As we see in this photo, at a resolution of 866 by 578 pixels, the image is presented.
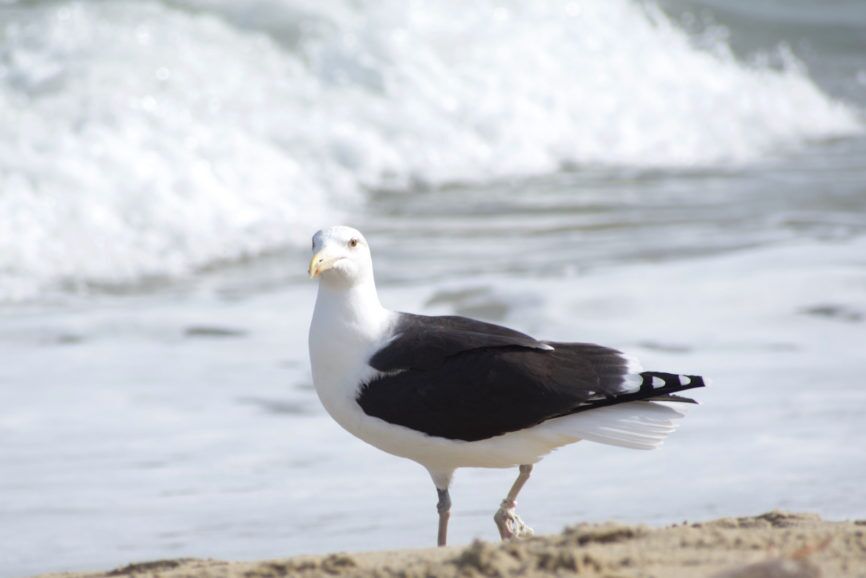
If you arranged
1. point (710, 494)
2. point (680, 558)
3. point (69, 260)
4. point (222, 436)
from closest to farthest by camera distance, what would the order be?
point (680, 558), point (710, 494), point (222, 436), point (69, 260)

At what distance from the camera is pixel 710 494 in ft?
15.3

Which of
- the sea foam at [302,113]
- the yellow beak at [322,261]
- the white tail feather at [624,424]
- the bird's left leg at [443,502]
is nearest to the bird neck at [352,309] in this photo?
the yellow beak at [322,261]

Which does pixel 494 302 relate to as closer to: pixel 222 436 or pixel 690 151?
pixel 222 436

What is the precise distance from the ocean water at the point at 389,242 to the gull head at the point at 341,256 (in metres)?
0.84

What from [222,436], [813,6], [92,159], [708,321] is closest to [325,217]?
[92,159]

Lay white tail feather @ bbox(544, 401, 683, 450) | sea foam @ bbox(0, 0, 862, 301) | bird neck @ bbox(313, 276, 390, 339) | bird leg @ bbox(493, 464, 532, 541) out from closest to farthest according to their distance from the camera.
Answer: white tail feather @ bbox(544, 401, 683, 450), bird leg @ bbox(493, 464, 532, 541), bird neck @ bbox(313, 276, 390, 339), sea foam @ bbox(0, 0, 862, 301)

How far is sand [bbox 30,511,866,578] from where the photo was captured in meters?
2.97

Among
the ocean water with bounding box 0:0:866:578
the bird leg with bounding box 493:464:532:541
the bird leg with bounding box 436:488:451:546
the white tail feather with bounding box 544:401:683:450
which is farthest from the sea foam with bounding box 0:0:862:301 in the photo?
the white tail feather with bounding box 544:401:683:450

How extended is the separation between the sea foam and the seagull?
4343 millimetres

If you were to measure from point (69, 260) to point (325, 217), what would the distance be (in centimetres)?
222

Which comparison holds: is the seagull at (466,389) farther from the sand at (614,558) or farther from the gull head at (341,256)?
the sand at (614,558)

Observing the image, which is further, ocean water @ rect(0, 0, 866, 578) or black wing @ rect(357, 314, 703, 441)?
ocean water @ rect(0, 0, 866, 578)

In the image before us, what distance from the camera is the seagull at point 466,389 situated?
3.87m

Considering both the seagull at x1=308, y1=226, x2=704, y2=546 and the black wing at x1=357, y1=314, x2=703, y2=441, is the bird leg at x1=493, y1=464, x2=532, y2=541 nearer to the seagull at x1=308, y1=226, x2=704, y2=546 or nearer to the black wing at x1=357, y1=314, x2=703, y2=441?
the seagull at x1=308, y1=226, x2=704, y2=546
